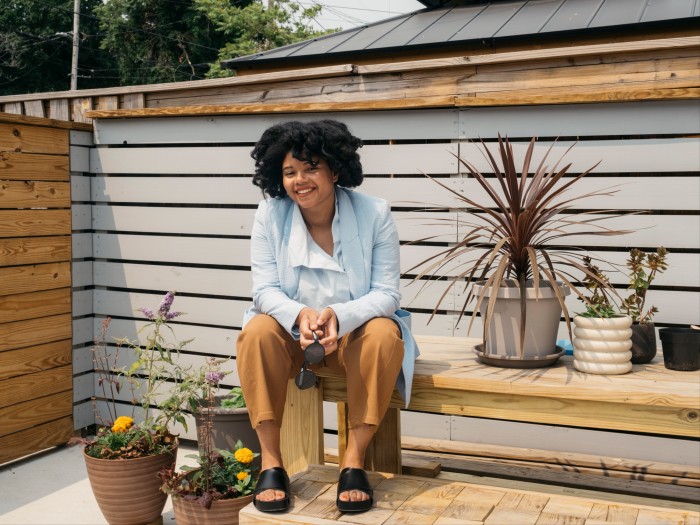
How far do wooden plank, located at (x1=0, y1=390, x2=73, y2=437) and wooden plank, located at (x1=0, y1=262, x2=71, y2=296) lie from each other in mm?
552

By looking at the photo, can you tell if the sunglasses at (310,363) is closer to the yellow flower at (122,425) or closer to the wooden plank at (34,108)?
the yellow flower at (122,425)

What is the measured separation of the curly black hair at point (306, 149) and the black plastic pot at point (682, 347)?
114 cm

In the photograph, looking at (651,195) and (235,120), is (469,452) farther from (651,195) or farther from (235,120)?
(235,120)

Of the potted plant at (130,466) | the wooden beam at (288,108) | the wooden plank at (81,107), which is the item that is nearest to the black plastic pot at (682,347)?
the wooden beam at (288,108)

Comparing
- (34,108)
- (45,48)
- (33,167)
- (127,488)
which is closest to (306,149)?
(127,488)

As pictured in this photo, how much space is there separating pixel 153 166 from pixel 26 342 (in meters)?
1.08

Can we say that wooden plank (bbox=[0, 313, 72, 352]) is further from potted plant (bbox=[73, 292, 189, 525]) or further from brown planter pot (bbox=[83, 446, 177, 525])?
brown planter pot (bbox=[83, 446, 177, 525])

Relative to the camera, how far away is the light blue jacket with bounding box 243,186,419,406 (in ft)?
8.55

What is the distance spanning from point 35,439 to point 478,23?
3944 millimetres

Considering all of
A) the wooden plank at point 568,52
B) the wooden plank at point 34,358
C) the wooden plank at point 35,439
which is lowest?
the wooden plank at point 35,439

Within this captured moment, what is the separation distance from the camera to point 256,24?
1955 cm

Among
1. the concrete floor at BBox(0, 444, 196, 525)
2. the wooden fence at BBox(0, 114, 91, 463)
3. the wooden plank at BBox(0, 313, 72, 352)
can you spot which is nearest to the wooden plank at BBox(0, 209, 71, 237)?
the wooden fence at BBox(0, 114, 91, 463)

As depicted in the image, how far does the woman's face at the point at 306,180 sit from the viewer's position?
2.65 meters

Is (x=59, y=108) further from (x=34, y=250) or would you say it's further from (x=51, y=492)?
(x=51, y=492)
